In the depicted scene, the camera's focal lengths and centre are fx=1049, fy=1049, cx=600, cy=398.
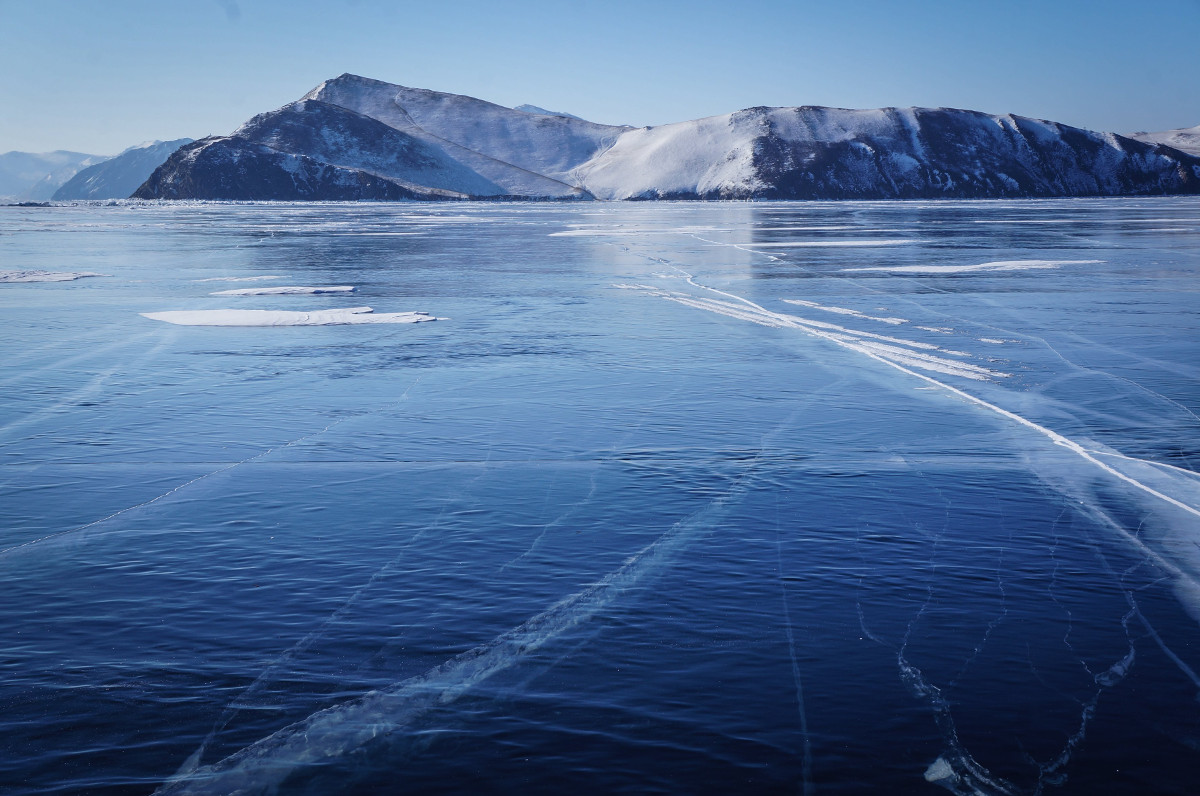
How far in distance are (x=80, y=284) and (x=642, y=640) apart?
2236 centimetres

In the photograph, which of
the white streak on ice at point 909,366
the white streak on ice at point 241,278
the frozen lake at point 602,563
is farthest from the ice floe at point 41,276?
the white streak on ice at point 909,366

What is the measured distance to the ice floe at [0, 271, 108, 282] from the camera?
80.9ft

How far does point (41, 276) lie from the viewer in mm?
25234

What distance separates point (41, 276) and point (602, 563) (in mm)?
23470

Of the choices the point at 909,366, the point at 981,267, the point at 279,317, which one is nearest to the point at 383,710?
the point at 909,366

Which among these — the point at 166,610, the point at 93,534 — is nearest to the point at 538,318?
the point at 93,534

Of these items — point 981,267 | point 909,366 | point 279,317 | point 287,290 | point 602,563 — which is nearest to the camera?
point 602,563

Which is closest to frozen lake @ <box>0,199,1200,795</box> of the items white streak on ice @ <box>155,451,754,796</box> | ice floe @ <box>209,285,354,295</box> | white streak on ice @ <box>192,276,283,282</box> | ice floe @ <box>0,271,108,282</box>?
white streak on ice @ <box>155,451,754,796</box>

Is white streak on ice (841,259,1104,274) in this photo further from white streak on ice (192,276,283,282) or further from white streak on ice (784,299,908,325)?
white streak on ice (192,276,283,282)

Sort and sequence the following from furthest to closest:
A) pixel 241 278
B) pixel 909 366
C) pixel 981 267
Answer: pixel 981 267
pixel 241 278
pixel 909 366

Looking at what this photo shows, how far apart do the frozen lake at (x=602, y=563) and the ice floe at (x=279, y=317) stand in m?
1.82

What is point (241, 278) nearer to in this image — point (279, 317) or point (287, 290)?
point (287, 290)

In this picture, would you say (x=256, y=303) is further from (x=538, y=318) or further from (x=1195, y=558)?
(x=1195, y=558)

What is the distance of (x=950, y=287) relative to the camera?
21875 millimetres
